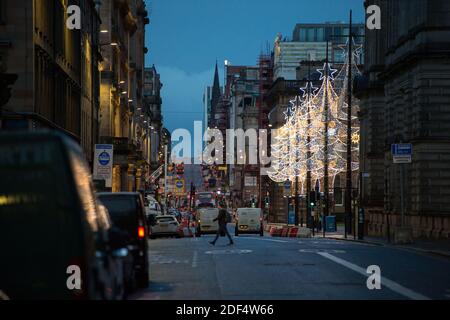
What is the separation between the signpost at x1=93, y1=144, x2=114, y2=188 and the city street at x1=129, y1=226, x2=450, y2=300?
11556 millimetres

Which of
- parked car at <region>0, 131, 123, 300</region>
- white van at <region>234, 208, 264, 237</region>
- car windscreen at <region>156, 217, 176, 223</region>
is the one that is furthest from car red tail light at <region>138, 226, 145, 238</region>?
white van at <region>234, 208, 264, 237</region>

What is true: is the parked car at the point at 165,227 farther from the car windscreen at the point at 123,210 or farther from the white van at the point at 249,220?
the car windscreen at the point at 123,210

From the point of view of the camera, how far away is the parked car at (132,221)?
1978cm

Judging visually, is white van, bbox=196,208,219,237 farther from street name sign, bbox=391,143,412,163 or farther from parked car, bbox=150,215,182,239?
street name sign, bbox=391,143,412,163

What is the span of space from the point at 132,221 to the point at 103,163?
24.9m

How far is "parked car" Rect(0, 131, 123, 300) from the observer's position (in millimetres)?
8359

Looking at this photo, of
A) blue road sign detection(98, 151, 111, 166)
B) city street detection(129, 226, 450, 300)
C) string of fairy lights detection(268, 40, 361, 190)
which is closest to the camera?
city street detection(129, 226, 450, 300)

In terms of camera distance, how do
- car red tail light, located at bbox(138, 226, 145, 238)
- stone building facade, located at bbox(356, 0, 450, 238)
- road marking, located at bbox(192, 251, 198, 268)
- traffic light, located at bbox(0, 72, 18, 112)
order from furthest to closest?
1. stone building facade, located at bbox(356, 0, 450, 238)
2. traffic light, located at bbox(0, 72, 18, 112)
3. road marking, located at bbox(192, 251, 198, 268)
4. car red tail light, located at bbox(138, 226, 145, 238)

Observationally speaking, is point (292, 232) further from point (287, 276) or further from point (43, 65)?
point (287, 276)

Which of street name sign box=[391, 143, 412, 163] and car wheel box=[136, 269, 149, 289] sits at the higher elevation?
street name sign box=[391, 143, 412, 163]

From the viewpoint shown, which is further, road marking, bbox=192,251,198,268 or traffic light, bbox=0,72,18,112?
traffic light, bbox=0,72,18,112

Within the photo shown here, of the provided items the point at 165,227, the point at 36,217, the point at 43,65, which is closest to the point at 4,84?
the point at 36,217

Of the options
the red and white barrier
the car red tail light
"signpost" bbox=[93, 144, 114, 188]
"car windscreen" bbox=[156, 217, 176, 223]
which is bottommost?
the red and white barrier
